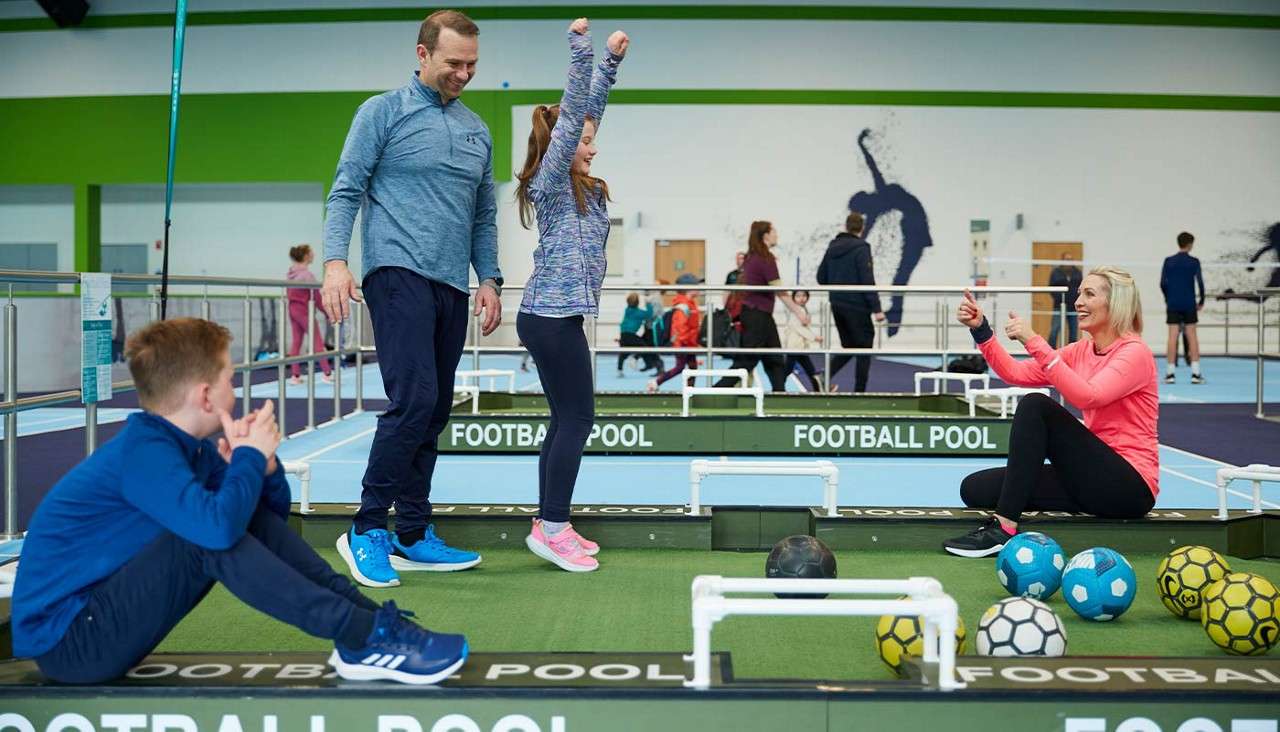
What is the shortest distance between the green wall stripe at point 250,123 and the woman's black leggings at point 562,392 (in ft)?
59.3

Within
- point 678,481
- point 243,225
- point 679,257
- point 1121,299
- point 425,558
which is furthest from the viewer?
point 243,225

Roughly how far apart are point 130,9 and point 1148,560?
74.5ft

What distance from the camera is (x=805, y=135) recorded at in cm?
2156

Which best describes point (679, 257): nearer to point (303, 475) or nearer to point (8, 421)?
point (8, 421)

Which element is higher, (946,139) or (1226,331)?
(946,139)

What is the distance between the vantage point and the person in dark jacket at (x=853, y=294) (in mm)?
10102

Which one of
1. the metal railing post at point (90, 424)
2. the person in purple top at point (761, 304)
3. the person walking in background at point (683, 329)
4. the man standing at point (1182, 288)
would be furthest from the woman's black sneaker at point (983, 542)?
the man standing at point (1182, 288)

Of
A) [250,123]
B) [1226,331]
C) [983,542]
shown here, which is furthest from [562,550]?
[250,123]

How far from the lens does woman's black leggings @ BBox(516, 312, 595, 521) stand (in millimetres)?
3760

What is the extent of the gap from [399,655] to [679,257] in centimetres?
1960

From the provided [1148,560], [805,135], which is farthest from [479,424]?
[805,135]

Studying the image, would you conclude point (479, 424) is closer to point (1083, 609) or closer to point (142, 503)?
point (1083, 609)

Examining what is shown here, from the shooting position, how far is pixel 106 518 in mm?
2277

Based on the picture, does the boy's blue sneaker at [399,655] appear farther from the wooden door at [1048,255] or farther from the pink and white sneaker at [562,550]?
the wooden door at [1048,255]
